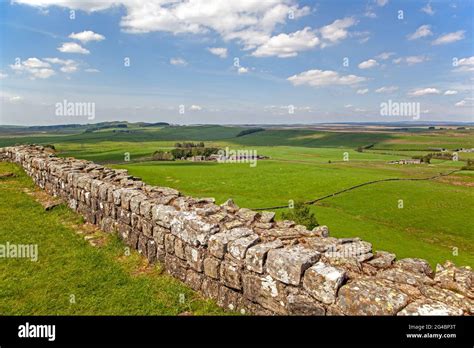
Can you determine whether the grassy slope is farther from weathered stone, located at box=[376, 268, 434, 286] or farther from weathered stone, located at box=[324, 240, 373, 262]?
weathered stone, located at box=[376, 268, 434, 286]

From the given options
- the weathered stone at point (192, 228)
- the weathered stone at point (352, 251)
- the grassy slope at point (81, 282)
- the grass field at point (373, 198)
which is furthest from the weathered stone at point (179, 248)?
the grass field at point (373, 198)

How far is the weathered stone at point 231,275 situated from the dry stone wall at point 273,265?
0.06 ft

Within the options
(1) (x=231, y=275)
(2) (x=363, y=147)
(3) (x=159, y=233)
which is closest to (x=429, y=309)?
(1) (x=231, y=275)

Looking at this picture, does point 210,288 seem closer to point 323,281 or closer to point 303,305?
point 303,305

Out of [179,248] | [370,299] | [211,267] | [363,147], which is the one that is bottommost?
[211,267]

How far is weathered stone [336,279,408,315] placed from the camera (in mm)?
4367

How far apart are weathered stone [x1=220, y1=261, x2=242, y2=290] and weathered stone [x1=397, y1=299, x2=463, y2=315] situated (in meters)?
2.76

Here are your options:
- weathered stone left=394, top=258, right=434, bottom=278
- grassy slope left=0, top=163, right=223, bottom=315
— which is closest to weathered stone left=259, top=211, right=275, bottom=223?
grassy slope left=0, top=163, right=223, bottom=315

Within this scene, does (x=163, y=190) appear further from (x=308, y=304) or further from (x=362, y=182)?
(x=362, y=182)

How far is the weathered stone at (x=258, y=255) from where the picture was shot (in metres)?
5.64

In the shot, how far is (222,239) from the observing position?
6.35 meters

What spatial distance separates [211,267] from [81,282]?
334 cm
